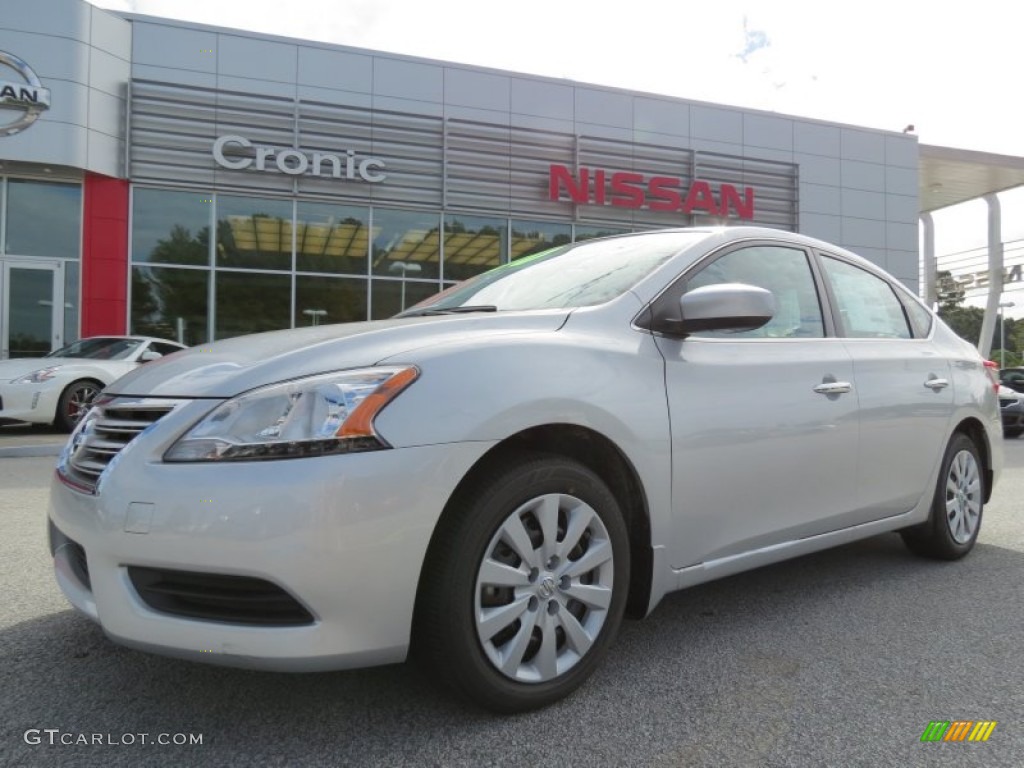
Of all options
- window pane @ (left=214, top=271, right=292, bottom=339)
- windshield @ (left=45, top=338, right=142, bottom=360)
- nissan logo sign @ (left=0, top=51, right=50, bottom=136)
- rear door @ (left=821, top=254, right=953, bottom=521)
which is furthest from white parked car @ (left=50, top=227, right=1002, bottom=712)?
nissan logo sign @ (left=0, top=51, right=50, bottom=136)

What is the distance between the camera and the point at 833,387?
2949 millimetres

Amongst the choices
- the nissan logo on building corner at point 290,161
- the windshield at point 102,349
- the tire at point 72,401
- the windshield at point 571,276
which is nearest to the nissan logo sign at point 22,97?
the nissan logo on building corner at point 290,161

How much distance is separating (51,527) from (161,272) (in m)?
12.3

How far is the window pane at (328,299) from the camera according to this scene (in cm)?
1398

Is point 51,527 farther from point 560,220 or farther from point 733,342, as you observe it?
point 560,220

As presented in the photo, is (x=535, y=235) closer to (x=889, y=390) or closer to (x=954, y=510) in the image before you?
(x=954, y=510)

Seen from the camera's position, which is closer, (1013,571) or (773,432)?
(773,432)

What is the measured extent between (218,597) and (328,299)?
12.9 metres

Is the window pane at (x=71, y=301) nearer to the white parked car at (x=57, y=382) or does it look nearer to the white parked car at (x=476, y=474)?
the white parked car at (x=57, y=382)

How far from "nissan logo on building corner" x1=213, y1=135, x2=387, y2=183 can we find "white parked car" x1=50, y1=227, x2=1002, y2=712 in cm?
1170

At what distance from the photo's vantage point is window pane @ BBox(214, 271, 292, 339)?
13562 mm

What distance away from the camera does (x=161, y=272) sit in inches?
524

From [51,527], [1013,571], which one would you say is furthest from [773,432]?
[51,527]

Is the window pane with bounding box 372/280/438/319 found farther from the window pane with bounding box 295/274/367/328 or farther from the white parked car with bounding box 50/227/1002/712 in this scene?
the white parked car with bounding box 50/227/1002/712
